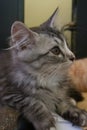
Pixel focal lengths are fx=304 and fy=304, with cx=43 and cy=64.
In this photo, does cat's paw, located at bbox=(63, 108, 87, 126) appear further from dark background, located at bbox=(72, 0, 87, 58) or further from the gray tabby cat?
dark background, located at bbox=(72, 0, 87, 58)

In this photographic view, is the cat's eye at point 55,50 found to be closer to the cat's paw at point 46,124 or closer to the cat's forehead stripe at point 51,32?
the cat's forehead stripe at point 51,32

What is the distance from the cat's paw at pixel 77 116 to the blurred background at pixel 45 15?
0.39m

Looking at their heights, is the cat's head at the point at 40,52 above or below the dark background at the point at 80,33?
above

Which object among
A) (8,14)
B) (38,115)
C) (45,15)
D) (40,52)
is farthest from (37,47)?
(45,15)

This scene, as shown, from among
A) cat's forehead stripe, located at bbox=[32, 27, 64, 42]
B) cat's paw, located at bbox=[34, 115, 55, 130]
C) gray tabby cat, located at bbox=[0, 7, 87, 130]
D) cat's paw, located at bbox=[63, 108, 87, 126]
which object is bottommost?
cat's paw, located at bbox=[63, 108, 87, 126]

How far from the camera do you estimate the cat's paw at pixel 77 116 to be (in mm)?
1087

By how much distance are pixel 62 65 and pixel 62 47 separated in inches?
2.7

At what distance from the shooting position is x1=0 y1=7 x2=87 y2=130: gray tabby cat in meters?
1.11

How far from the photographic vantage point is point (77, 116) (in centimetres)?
111

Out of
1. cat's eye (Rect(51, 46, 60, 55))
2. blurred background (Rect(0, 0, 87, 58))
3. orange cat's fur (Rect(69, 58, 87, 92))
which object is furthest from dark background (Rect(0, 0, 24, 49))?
cat's eye (Rect(51, 46, 60, 55))

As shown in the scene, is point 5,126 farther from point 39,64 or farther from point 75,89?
point 75,89

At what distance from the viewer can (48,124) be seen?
3.46ft

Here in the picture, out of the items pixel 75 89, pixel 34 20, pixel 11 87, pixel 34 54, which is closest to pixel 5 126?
pixel 11 87

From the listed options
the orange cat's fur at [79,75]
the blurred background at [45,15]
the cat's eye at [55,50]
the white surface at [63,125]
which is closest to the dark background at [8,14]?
the blurred background at [45,15]
